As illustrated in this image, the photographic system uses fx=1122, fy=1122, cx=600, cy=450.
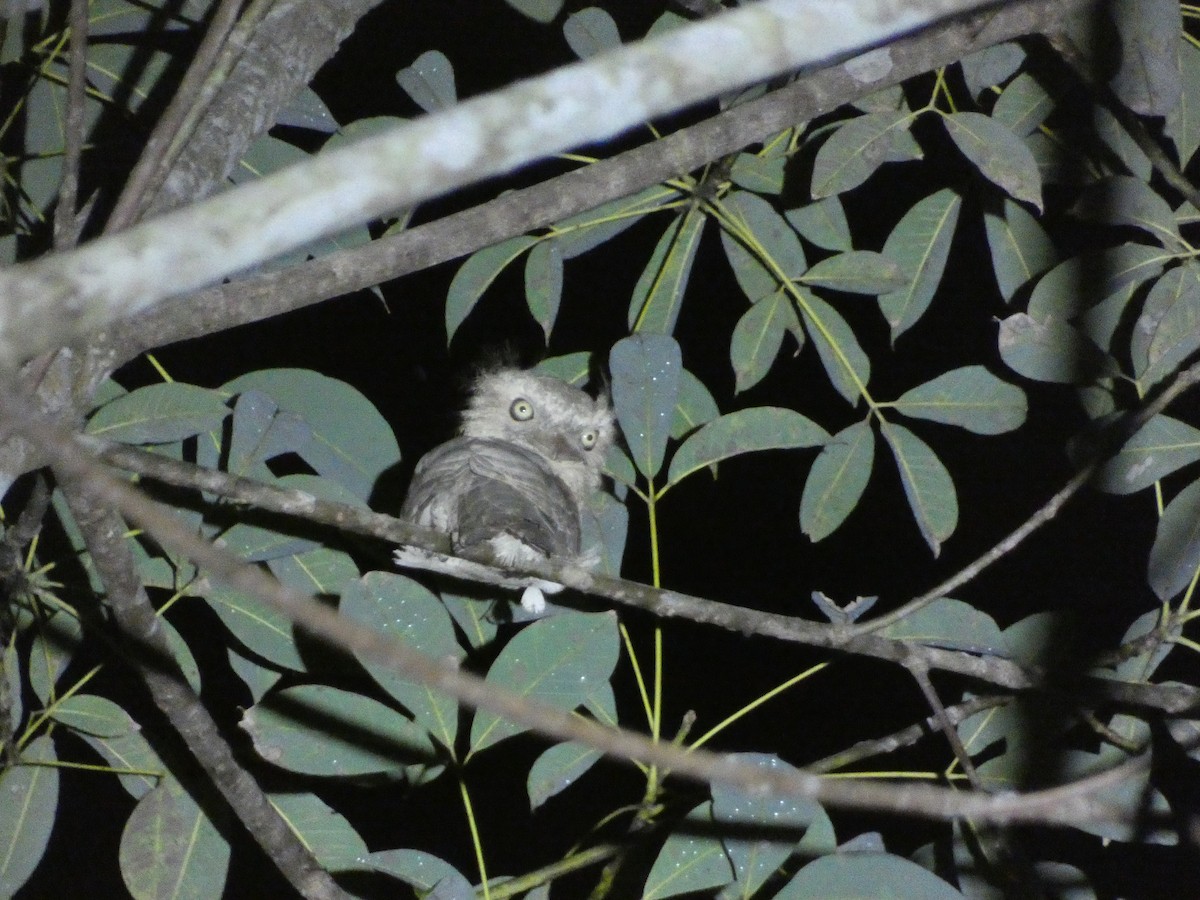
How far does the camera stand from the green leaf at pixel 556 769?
1.87m

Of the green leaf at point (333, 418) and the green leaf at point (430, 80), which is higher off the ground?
the green leaf at point (430, 80)

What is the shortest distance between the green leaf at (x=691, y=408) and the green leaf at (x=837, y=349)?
0.29 meters

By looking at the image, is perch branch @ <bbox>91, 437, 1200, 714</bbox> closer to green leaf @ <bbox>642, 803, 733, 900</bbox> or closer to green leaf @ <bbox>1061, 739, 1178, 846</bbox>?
green leaf @ <bbox>1061, 739, 1178, 846</bbox>

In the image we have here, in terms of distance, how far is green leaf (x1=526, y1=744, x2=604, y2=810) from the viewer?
1868 mm

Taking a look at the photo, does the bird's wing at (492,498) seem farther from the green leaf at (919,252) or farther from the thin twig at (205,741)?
the green leaf at (919,252)

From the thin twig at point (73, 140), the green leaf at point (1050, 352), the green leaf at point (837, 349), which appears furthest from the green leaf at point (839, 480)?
the thin twig at point (73, 140)

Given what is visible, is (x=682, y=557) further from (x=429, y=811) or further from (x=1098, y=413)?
(x=1098, y=413)

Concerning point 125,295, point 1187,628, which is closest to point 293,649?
point 125,295

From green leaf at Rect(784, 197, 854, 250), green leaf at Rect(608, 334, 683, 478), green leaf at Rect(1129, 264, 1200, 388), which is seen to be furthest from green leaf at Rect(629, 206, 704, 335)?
green leaf at Rect(1129, 264, 1200, 388)

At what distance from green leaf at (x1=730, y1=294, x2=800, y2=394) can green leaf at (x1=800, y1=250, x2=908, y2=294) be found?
16cm

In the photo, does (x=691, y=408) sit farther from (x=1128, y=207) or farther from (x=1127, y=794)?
(x=1127, y=794)

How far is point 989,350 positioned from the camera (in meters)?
4.76

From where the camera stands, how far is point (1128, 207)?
6.67 feet

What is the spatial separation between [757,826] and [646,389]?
2.61 feet
